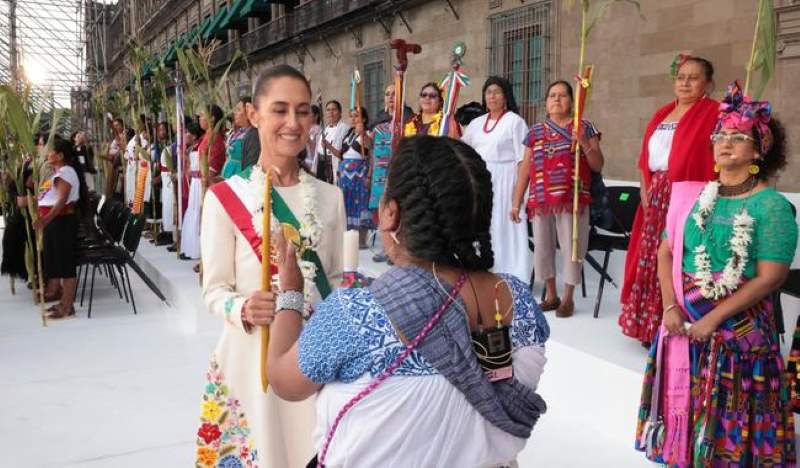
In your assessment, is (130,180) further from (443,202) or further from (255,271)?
(443,202)

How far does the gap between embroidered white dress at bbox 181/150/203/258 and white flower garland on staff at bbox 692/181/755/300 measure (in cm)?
558

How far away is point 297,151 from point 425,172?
2.24ft

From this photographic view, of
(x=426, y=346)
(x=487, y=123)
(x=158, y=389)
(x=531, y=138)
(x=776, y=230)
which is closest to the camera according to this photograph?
(x=426, y=346)

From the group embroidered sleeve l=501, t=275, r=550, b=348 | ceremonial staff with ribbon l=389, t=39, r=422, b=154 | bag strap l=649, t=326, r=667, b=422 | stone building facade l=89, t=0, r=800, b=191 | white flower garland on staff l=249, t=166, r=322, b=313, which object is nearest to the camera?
embroidered sleeve l=501, t=275, r=550, b=348

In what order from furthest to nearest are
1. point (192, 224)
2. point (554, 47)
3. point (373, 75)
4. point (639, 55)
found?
1. point (373, 75)
2. point (554, 47)
3. point (639, 55)
4. point (192, 224)

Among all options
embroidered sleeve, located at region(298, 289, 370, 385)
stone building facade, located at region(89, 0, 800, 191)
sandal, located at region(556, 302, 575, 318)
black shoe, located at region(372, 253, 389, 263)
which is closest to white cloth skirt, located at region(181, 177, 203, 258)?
stone building facade, located at region(89, 0, 800, 191)

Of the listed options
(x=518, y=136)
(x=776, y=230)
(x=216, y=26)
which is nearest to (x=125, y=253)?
(x=518, y=136)

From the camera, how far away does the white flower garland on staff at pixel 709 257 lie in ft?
7.52

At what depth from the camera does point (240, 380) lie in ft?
5.76

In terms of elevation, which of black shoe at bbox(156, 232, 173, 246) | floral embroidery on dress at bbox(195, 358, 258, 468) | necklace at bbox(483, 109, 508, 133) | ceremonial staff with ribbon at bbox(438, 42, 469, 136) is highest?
ceremonial staff with ribbon at bbox(438, 42, 469, 136)

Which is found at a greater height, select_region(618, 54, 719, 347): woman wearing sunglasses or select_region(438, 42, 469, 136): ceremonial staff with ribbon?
select_region(438, 42, 469, 136): ceremonial staff with ribbon

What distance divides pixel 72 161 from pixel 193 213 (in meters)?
1.77

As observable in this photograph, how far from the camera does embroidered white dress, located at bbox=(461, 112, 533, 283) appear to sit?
4.70 meters

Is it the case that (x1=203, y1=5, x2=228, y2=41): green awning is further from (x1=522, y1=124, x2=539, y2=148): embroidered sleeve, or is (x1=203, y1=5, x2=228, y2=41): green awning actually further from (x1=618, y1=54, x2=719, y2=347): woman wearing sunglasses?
(x1=618, y1=54, x2=719, y2=347): woman wearing sunglasses
